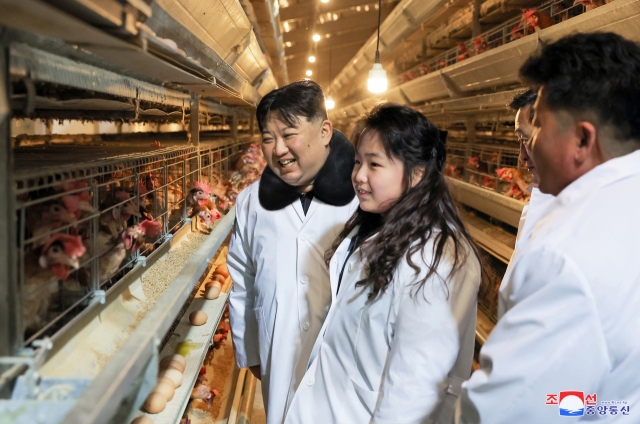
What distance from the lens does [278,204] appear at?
1.77 meters

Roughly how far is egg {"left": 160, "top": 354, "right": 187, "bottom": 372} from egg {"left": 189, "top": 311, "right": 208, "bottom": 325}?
0.34 m

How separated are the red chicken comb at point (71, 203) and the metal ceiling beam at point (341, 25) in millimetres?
6787

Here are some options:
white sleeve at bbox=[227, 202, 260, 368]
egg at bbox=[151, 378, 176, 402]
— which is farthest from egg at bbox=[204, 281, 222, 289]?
egg at bbox=[151, 378, 176, 402]

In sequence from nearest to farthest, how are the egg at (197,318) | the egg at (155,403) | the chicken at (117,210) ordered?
the chicken at (117,210) → the egg at (155,403) → the egg at (197,318)

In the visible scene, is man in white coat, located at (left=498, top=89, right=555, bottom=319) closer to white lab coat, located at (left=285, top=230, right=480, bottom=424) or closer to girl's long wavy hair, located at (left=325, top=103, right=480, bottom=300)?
girl's long wavy hair, located at (left=325, top=103, right=480, bottom=300)

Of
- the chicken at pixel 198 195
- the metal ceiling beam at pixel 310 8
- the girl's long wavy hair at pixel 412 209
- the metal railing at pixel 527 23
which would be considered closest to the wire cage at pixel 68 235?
the chicken at pixel 198 195

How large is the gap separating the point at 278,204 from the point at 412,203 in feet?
2.12

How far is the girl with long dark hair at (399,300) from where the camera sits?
112cm

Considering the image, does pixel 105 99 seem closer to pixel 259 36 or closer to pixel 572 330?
pixel 572 330

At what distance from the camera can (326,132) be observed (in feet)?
5.83

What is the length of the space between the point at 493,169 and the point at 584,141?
3.97m

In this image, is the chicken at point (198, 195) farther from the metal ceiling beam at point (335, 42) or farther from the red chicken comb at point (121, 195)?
the metal ceiling beam at point (335, 42)

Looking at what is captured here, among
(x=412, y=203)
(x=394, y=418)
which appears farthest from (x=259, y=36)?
(x=394, y=418)

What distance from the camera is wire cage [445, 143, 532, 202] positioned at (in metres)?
3.37
